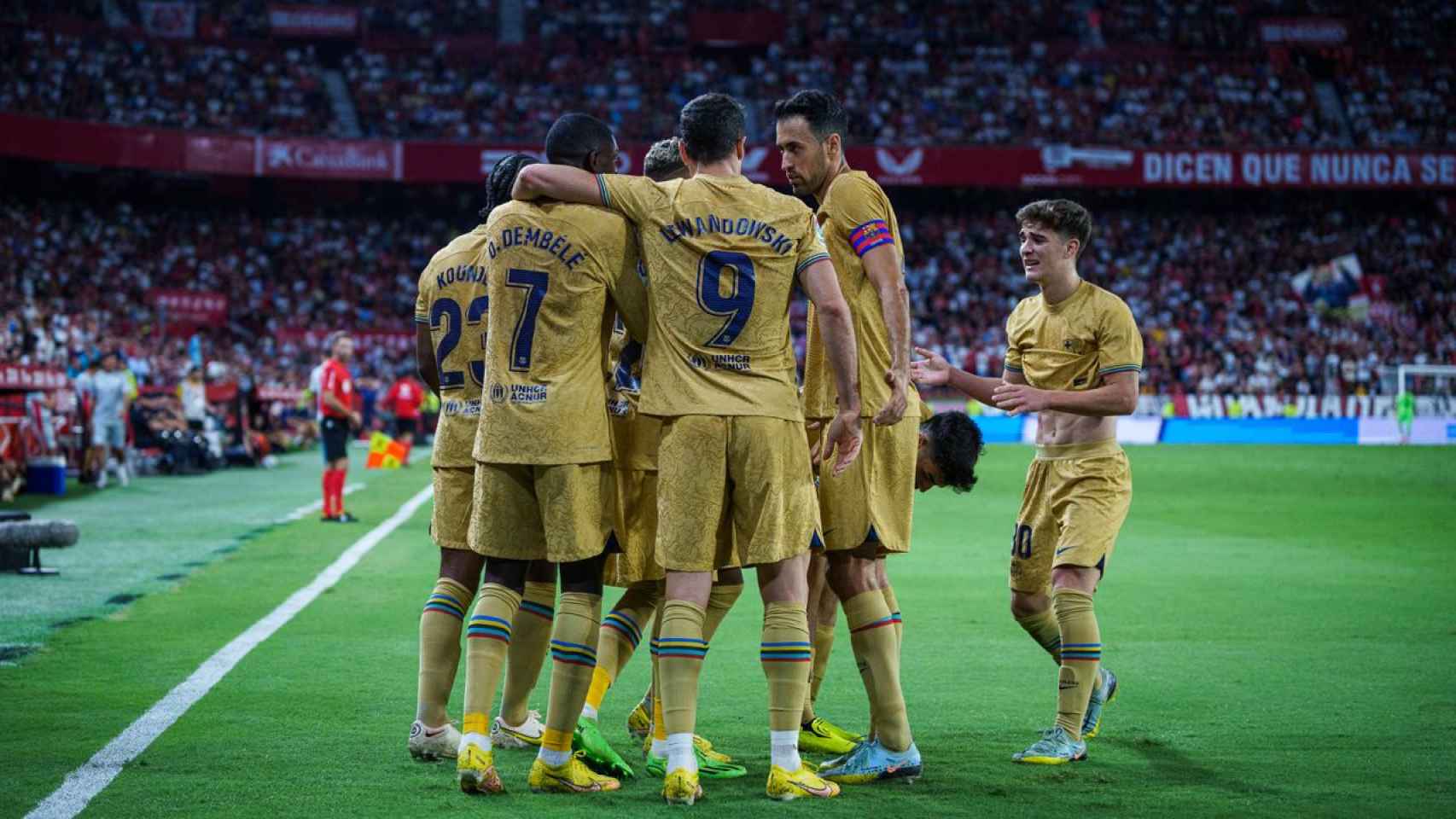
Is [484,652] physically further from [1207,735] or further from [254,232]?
[254,232]

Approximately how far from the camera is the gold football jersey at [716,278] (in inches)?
201

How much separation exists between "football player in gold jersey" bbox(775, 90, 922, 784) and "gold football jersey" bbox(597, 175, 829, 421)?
46cm

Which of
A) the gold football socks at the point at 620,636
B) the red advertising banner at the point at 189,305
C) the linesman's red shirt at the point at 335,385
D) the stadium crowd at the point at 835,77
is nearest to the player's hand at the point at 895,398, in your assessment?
the gold football socks at the point at 620,636

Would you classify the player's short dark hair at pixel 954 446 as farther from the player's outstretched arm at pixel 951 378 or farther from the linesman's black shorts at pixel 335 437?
the linesman's black shorts at pixel 335 437

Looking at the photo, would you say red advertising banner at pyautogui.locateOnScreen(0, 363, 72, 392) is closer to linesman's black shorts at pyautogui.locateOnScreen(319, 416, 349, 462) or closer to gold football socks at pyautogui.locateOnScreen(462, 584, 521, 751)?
linesman's black shorts at pyautogui.locateOnScreen(319, 416, 349, 462)

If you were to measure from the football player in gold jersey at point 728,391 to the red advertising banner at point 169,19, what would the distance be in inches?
2027

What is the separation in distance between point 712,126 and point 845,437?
120 cm

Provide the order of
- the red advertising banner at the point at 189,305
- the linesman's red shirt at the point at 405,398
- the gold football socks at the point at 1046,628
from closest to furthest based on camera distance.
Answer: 1. the gold football socks at the point at 1046,628
2. the linesman's red shirt at the point at 405,398
3. the red advertising banner at the point at 189,305

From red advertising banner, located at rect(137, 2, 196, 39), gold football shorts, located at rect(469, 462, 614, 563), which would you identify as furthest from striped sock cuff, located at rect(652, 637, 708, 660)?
red advertising banner, located at rect(137, 2, 196, 39)

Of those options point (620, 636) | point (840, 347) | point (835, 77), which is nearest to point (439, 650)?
point (620, 636)

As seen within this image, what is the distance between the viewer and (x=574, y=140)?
17.6 feet

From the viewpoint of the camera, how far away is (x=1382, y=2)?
55.2 metres

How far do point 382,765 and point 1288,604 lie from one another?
7.24m

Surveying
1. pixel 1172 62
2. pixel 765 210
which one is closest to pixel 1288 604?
pixel 765 210
